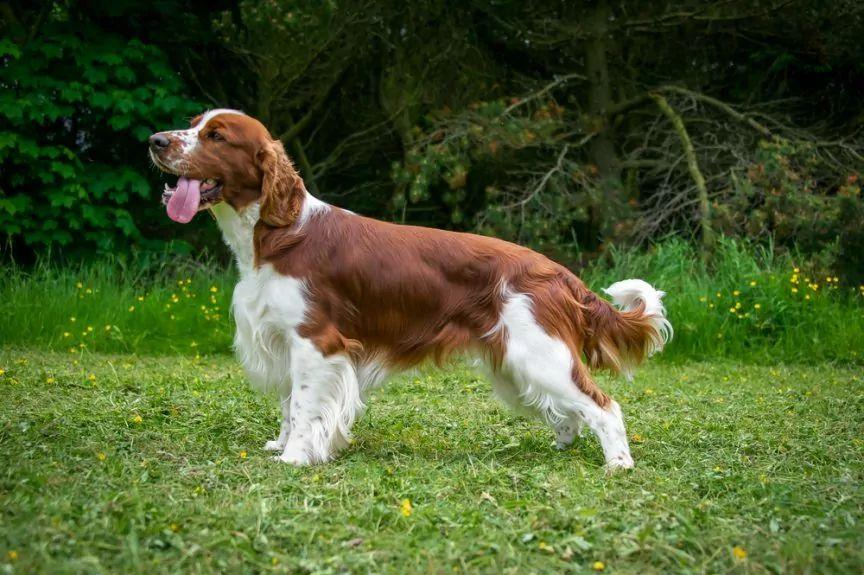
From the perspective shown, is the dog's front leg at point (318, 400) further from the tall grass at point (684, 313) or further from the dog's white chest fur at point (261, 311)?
the tall grass at point (684, 313)

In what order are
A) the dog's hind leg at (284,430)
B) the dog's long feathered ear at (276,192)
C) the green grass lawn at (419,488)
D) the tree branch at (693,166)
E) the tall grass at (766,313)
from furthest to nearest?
the tree branch at (693,166) → the tall grass at (766,313) → the dog's hind leg at (284,430) → the dog's long feathered ear at (276,192) → the green grass lawn at (419,488)

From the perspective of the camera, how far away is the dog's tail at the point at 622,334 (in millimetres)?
4496

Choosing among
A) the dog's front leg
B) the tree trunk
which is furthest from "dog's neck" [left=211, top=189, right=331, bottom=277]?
the tree trunk

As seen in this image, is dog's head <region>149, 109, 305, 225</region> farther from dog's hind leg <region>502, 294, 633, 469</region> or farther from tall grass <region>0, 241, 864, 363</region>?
tall grass <region>0, 241, 864, 363</region>

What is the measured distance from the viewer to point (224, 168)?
4.36 metres

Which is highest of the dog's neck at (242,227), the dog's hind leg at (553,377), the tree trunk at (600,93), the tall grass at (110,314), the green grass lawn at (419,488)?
the tree trunk at (600,93)

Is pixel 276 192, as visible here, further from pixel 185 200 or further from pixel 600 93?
pixel 600 93

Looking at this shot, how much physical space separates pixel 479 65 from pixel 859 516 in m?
8.29

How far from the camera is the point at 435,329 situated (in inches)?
173

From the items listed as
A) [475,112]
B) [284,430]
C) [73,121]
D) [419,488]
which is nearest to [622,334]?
[419,488]

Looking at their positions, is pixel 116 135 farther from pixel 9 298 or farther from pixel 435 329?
pixel 435 329

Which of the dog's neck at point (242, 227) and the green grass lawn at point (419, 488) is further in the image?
the dog's neck at point (242, 227)

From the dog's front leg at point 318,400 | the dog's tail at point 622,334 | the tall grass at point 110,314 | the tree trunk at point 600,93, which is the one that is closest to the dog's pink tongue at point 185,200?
the dog's front leg at point 318,400

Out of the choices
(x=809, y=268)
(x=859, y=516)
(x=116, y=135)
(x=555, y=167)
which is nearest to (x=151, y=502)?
(x=859, y=516)
